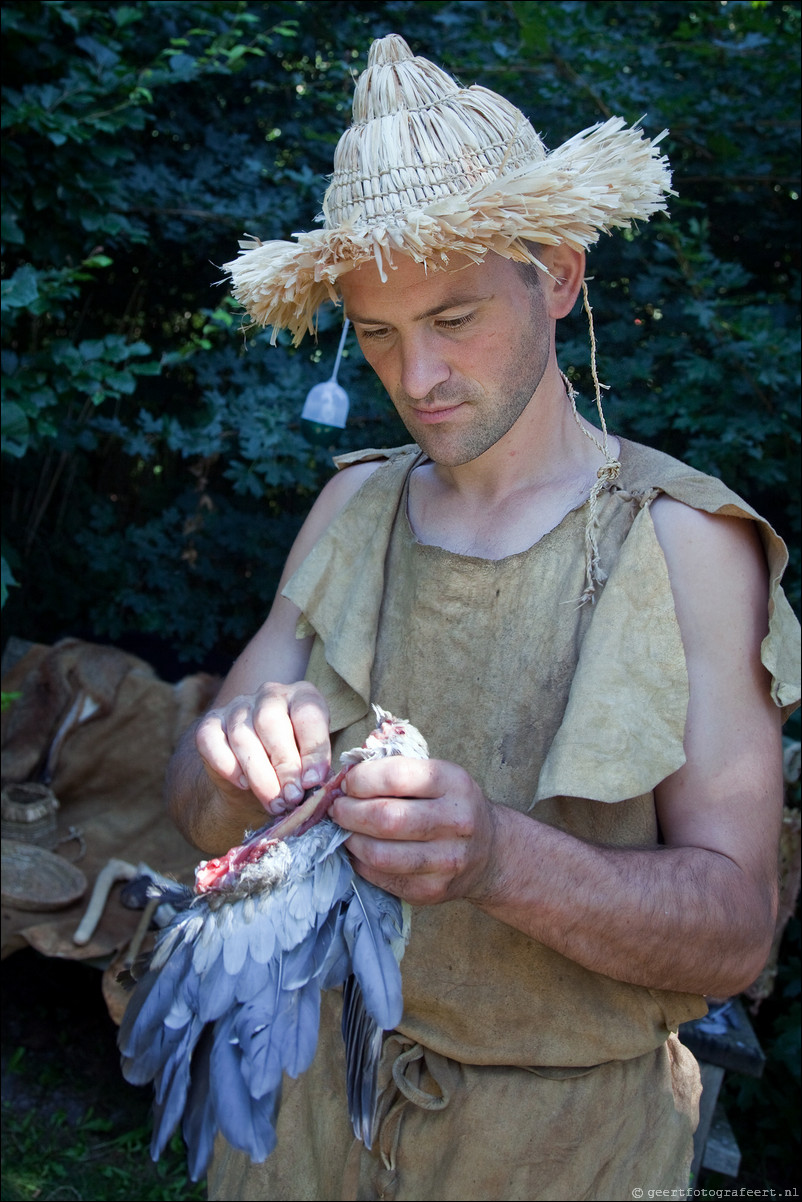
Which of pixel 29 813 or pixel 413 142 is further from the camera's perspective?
pixel 29 813

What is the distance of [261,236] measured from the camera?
12.9ft

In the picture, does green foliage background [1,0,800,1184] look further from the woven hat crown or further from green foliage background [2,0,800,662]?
the woven hat crown

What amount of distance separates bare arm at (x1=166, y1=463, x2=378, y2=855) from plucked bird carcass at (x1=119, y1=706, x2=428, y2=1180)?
8 centimetres

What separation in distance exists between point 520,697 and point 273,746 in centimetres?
44

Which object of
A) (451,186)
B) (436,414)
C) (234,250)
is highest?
(234,250)

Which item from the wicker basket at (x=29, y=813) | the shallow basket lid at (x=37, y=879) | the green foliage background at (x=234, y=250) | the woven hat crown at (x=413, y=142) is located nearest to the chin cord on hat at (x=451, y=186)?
the woven hat crown at (x=413, y=142)

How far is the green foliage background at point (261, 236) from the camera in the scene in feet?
10.6

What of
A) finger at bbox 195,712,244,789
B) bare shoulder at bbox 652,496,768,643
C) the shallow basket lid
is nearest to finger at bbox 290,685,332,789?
finger at bbox 195,712,244,789

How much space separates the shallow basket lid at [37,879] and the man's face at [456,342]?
8.41ft

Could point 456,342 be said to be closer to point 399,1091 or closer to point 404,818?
point 404,818

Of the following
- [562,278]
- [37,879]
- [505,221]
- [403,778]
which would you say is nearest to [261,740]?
[403,778]

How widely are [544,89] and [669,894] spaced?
9.96 ft

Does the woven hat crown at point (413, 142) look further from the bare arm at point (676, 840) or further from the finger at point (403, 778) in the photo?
the finger at point (403, 778)

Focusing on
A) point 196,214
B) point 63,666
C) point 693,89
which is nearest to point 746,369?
point 693,89
